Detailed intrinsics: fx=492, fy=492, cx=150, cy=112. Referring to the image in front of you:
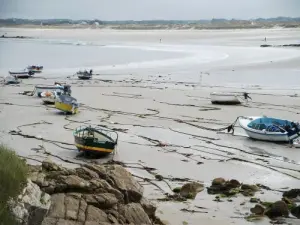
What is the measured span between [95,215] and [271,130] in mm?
11823

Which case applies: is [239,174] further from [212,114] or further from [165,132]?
[212,114]

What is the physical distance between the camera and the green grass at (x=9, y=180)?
8.27 meters

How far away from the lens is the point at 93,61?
5525cm

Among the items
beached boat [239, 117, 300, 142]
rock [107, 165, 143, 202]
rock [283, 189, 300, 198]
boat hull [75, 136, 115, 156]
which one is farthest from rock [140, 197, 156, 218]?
beached boat [239, 117, 300, 142]

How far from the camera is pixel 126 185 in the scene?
38.5 feet

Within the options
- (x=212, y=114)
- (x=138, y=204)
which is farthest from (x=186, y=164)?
(x=212, y=114)

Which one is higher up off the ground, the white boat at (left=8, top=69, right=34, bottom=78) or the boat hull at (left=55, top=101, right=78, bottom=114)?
the boat hull at (left=55, top=101, right=78, bottom=114)

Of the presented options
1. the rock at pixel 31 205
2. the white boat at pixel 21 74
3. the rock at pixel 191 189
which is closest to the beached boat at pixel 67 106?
the rock at pixel 191 189

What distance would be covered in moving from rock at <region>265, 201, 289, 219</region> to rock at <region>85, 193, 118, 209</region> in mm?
4021

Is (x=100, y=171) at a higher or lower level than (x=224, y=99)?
higher

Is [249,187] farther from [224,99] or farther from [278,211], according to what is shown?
[224,99]

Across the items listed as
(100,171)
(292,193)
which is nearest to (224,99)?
(292,193)

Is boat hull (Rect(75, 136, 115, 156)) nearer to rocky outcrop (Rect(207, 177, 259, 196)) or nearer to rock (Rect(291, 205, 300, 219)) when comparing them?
rocky outcrop (Rect(207, 177, 259, 196))

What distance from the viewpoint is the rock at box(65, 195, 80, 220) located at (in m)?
9.67
